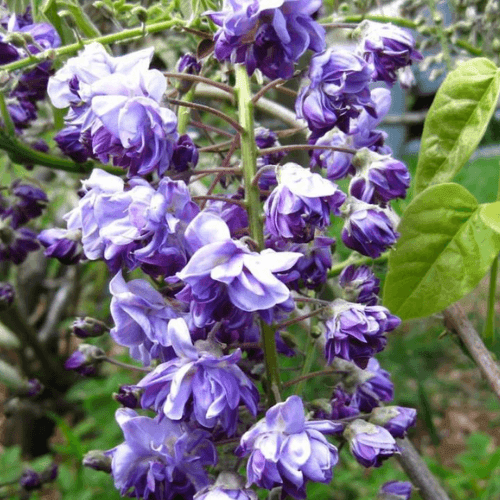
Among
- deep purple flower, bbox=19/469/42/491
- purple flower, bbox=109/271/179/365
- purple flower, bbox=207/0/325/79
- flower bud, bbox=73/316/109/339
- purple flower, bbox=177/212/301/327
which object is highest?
purple flower, bbox=207/0/325/79

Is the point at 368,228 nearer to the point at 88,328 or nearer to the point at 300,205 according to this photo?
the point at 300,205

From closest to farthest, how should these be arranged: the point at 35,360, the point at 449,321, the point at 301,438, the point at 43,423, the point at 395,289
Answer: the point at 301,438
the point at 395,289
the point at 449,321
the point at 35,360
the point at 43,423

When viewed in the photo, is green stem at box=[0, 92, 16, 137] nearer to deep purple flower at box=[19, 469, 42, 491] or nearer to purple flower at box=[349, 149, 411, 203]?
purple flower at box=[349, 149, 411, 203]

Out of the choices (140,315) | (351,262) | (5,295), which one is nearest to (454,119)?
(351,262)

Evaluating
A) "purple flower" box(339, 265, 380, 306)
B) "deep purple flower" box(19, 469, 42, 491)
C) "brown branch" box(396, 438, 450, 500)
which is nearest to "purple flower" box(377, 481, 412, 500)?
"brown branch" box(396, 438, 450, 500)

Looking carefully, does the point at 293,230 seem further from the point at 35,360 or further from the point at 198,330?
the point at 35,360

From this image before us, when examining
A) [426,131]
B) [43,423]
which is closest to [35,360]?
[43,423]
